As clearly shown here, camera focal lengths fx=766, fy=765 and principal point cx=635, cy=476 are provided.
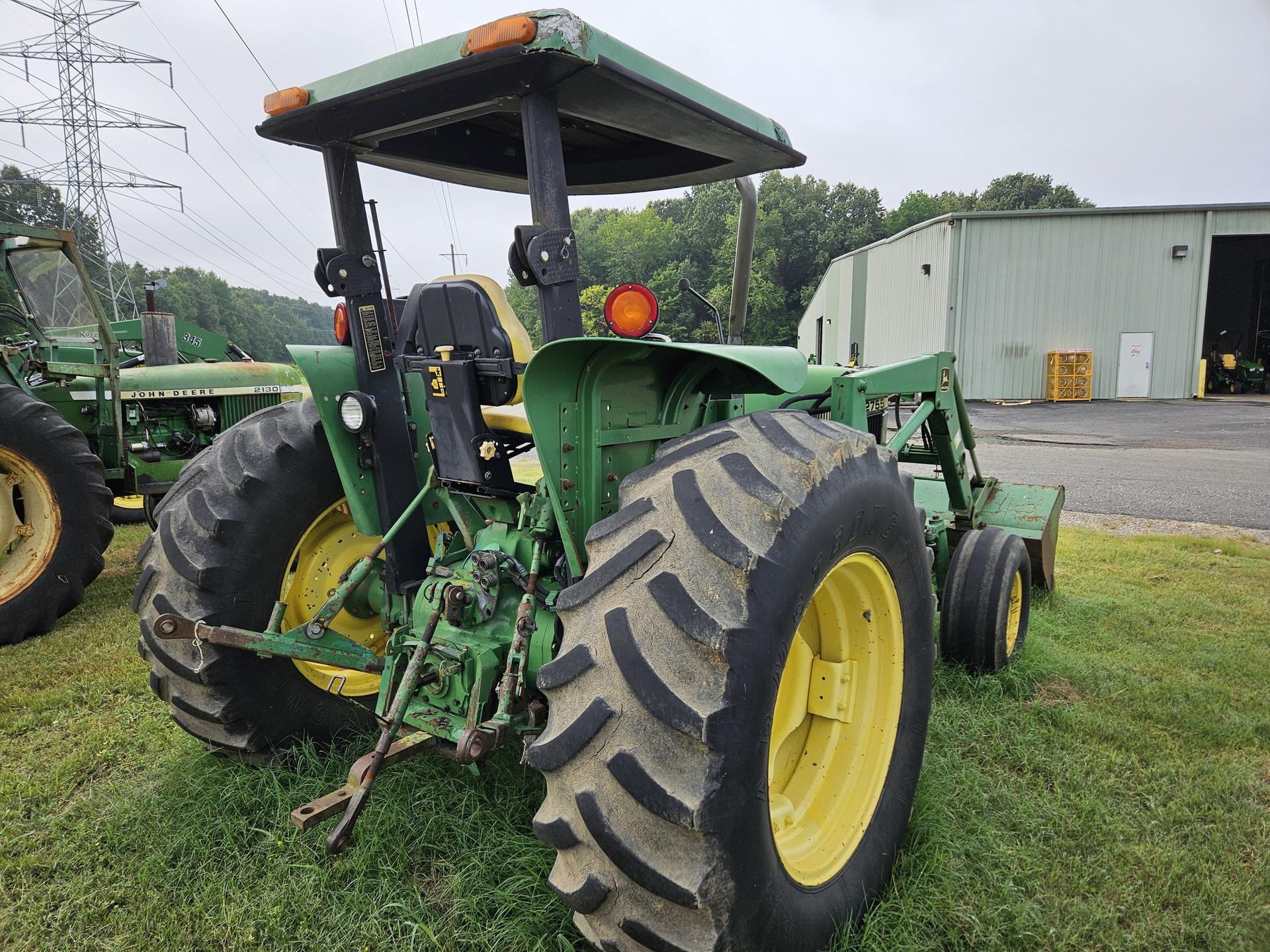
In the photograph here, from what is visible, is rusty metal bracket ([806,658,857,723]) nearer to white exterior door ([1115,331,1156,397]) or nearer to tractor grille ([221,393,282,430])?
tractor grille ([221,393,282,430])

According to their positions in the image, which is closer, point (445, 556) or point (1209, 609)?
point (445, 556)

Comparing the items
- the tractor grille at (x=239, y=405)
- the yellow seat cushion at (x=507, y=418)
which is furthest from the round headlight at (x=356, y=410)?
the tractor grille at (x=239, y=405)

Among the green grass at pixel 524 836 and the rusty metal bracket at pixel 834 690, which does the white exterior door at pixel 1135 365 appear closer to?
the green grass at pixel 524 836

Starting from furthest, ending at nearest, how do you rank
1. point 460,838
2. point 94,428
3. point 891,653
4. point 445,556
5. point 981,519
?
point 94,428 < point 981,519 < point 445,556 < point 460,838 < point 891,653

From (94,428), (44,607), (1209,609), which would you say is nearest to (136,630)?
(44,607)

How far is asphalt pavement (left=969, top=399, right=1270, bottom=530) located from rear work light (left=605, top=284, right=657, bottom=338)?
7.32m

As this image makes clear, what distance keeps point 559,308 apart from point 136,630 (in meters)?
3.95

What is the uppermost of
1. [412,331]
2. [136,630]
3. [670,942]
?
[412,331]

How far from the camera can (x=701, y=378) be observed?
2223 millimetres

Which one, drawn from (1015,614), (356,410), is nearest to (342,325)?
(356,410)

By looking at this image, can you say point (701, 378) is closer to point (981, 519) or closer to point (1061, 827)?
point (1061, 827)

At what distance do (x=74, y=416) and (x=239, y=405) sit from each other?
49.6 inches

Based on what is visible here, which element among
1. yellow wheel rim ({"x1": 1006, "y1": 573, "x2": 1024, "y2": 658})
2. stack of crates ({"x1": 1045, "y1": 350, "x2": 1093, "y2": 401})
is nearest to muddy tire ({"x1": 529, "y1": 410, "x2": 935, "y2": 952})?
yellow wheel rim ({"x1": 1006, "y1": 573, "x2": 1024, "y2": 658})

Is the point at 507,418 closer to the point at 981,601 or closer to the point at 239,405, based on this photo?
the point at 981,601
